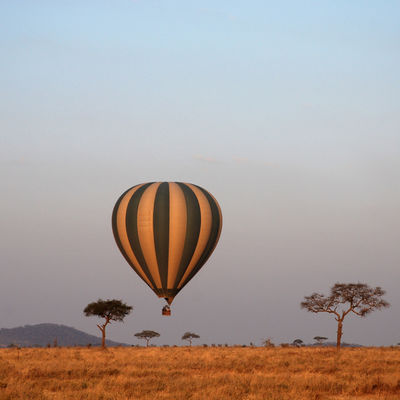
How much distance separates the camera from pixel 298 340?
10888cm

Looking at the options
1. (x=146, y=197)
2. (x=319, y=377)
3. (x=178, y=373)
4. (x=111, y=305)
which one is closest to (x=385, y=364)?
(x=319, y=377)

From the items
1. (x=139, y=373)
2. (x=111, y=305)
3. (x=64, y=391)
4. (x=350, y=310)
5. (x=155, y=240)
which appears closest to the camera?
(x=64, y=391)

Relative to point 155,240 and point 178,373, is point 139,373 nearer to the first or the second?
point 178,373

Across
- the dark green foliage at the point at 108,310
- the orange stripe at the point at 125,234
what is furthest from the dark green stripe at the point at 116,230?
the dark green foliage at the point at 108,310

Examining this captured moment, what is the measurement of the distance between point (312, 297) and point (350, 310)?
3.75 m

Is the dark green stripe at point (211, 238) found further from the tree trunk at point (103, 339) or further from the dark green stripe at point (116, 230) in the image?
the tree trunk at point (103, 339)

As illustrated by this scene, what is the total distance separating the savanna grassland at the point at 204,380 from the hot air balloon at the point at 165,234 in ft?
18.4

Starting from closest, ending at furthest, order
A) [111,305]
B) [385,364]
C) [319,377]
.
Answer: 1. [319,377]
2. [385,364]
3. [111,305]

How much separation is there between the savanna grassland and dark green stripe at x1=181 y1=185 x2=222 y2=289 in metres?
6.26

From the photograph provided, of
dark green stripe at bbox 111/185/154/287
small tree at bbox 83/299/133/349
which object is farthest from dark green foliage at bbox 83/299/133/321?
dark green stripe at bbox 111/185/154/287

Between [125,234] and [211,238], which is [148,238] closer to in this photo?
[125,234]

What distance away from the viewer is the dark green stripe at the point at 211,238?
155ft

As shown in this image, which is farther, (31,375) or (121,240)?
(121,240)

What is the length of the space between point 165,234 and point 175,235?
2.10 ft
